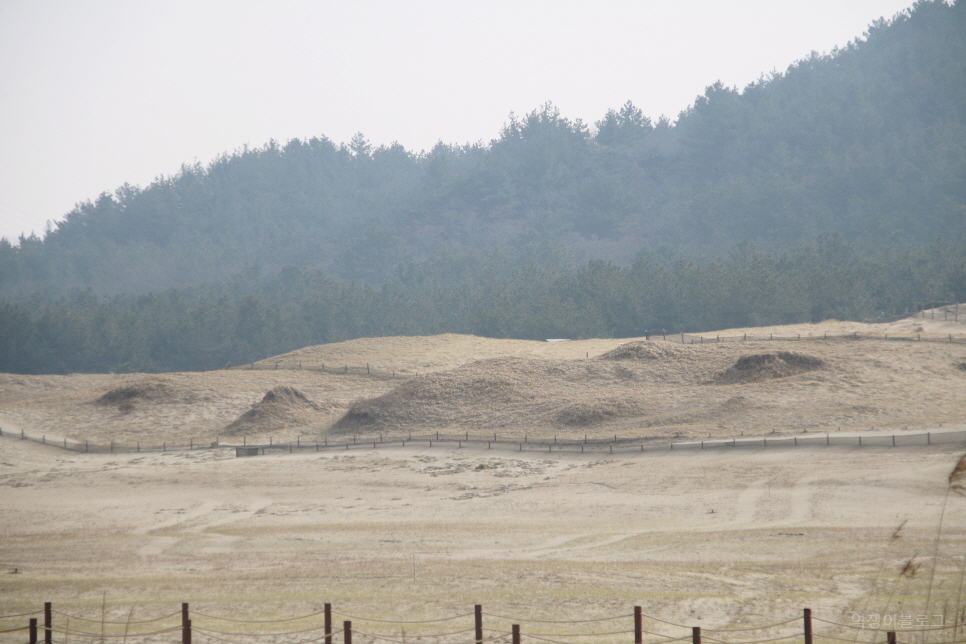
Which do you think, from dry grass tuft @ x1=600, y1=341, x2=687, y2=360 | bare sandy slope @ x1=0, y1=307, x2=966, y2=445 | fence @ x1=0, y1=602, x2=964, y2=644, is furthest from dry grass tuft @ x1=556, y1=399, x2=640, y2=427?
fence @ x1=0, y1=602, x2=964, y2=644

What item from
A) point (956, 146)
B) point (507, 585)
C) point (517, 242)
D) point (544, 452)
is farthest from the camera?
point (517, 242)

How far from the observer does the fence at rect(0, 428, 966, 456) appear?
29875 millimetres

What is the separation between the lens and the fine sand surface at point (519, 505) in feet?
55.4

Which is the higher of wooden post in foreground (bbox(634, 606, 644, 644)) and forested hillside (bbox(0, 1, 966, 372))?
forested hillside (bbox(0, 1, 966, 372))

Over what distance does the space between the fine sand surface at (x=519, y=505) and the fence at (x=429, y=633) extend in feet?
0.31

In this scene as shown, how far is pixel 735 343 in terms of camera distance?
5450 cm

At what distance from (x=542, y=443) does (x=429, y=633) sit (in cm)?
2135

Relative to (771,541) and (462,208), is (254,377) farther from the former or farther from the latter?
(462,208)

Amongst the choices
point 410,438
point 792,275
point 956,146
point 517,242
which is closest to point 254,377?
point 410,438

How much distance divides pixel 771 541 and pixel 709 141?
169646mm

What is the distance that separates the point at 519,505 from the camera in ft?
89.9

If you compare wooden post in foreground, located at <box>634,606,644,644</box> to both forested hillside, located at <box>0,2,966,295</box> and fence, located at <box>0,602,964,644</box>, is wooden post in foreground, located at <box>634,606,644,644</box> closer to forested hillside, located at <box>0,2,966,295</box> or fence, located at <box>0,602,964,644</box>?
fence, located at <box>0,602,964,644</box>

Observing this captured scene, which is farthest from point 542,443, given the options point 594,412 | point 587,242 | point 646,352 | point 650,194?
point 650,194

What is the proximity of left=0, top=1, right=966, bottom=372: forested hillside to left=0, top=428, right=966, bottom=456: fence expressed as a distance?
51.5 meters
